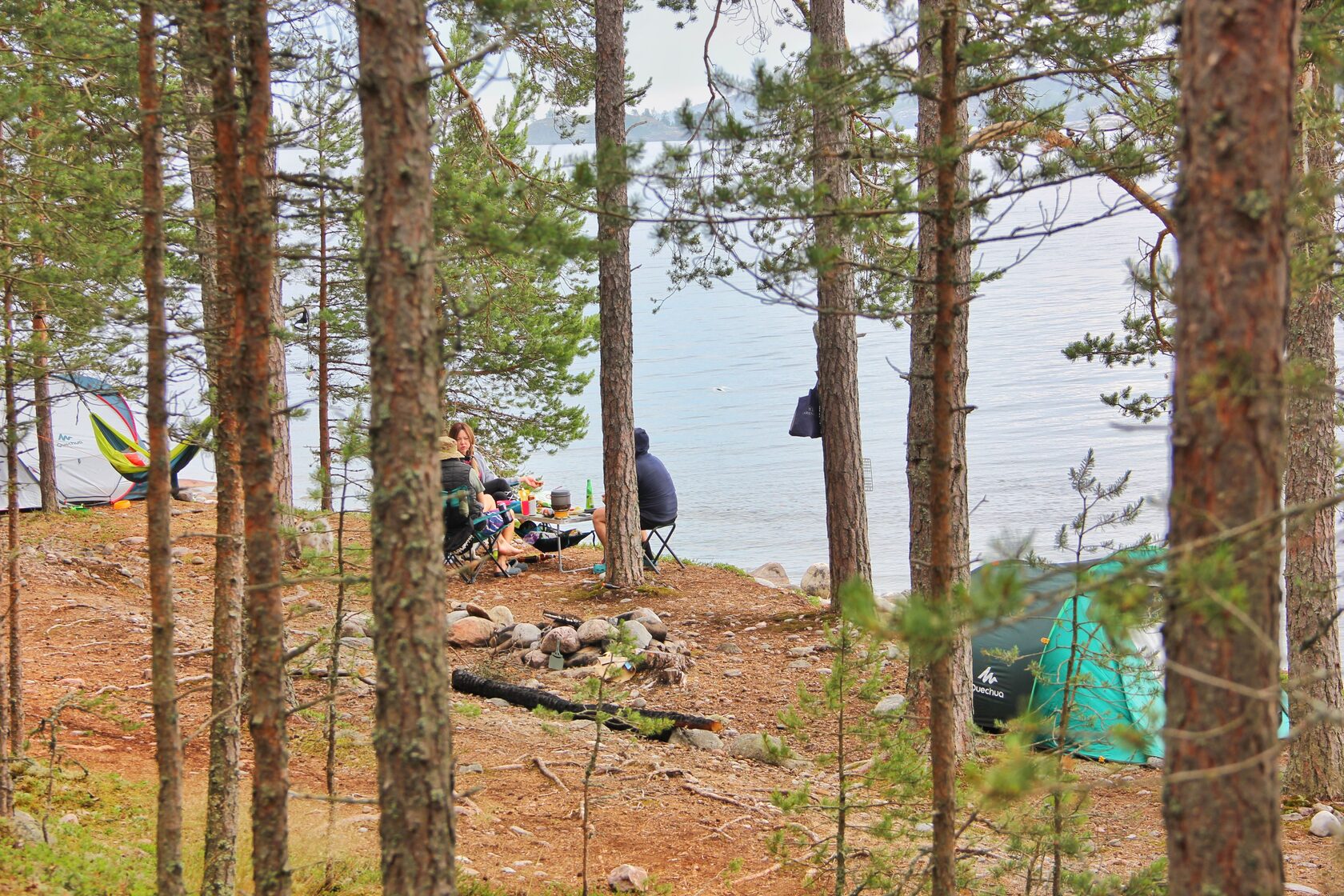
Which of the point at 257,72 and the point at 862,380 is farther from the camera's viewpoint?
the point at 862,380

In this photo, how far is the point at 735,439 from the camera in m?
24.7

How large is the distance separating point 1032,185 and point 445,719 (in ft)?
7.74

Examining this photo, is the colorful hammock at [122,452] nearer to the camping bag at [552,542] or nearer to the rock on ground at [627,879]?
the camping bag at [552,542]

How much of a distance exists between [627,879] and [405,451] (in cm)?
259

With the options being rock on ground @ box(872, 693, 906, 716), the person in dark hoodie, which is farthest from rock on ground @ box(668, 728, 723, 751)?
the person in dark hoodie

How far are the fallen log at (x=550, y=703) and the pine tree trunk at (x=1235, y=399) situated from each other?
4.24 m

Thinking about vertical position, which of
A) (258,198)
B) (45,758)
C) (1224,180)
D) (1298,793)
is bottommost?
Result: (1298,793)

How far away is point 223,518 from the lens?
11.8ft

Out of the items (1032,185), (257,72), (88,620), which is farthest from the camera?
(88,620)

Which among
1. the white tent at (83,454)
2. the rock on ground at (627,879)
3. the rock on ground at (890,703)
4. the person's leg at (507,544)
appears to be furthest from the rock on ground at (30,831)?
the white tent at (83,454)

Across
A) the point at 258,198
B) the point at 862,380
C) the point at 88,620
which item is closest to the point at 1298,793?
the point at 258,198

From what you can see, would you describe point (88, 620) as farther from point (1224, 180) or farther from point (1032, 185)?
point (1224, 180)

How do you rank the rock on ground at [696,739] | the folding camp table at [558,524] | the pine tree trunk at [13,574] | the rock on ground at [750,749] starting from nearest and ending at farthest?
the pine tree trunk at [13,574] → the rock on ground at [750,749] → the rock on ground at [696,739] → the folding camp table at [558,524]

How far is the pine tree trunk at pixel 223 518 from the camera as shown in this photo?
10.5 ft
